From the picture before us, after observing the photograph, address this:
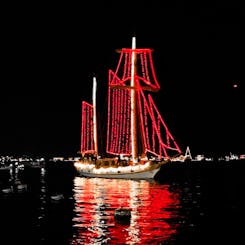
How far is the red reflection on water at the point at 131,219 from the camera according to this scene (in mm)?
38281

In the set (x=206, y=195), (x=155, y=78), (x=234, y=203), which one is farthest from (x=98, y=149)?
(x=234, y=203)

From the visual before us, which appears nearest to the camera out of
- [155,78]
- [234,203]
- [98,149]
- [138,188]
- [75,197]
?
[234,203]

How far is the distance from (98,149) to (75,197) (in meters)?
46.8

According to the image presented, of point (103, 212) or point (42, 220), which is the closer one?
point (42, 220)

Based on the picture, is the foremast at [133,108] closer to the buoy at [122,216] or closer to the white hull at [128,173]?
the white hull at [128,173]

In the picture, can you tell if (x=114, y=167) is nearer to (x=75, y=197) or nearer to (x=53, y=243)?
(x=75, y=197)

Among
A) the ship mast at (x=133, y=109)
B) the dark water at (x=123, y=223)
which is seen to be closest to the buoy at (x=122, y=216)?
the dark water at (x=123, y=223)

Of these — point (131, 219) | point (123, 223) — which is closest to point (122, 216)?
point (123, 223)

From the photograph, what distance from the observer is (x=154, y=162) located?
314ft

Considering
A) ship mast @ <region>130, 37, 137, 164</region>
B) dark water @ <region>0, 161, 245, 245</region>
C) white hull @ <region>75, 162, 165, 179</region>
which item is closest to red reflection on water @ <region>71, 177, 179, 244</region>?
dark water @ <region>0, 161, 245, 245</region>

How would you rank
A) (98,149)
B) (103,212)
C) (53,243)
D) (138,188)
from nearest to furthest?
1. (53,243)
2. (103,212)
3. (138,188)
4. (98,149)

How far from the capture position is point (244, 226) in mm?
43625

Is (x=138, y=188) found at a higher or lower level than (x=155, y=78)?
lower

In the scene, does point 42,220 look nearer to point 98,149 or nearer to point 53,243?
point 53,243
